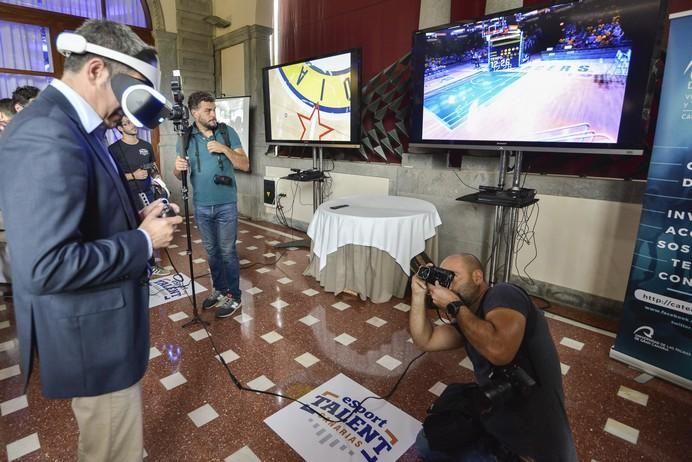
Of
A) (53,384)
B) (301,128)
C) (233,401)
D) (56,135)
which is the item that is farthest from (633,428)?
(301,128)

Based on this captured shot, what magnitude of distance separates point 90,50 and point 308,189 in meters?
4.18

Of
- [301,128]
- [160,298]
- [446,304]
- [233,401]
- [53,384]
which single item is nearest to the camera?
[53,384]

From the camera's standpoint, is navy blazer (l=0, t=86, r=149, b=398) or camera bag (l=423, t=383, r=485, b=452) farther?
camera bag (l=423, t=383, r=485, b=452)

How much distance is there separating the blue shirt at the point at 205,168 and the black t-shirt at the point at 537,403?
6.66ft

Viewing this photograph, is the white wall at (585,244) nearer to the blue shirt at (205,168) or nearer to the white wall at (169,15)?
the blue shirt at (205,168)

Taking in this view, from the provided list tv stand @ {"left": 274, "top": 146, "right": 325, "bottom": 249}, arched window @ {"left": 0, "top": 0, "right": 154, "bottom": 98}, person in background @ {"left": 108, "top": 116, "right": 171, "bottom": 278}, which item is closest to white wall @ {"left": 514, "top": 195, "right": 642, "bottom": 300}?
tv stand @ {"left": 274, "top": 146, "right": 325, "bottom": 249}

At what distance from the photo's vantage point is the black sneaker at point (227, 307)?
2822mm

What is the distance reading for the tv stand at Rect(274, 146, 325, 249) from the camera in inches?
169

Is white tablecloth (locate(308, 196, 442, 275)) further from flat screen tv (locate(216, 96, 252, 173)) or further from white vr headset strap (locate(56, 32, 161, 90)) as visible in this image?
flat screen tv (locate(216, 96, 252, 173))

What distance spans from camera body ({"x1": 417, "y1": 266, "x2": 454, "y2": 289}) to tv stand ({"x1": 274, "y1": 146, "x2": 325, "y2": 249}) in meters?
3.04

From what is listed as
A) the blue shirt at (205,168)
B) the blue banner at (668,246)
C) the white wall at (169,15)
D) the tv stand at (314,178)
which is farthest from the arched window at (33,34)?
the blue banner at (668,246)

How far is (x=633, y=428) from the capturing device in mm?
1772

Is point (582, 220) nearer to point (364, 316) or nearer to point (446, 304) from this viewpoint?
point (364, 316)

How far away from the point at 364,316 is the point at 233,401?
3.93 feet
